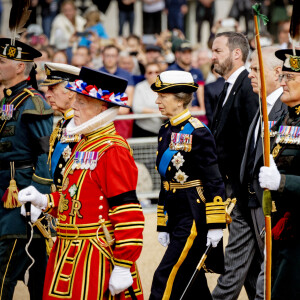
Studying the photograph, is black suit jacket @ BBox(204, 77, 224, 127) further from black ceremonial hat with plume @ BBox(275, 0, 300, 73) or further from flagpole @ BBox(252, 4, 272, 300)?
flagpole @ BBox(252, 4, 272, 300)

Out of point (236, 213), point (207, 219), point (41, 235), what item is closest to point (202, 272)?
point (207, 219)

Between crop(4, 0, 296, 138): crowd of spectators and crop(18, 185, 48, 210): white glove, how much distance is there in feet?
13.1

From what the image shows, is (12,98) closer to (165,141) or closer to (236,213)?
(165,141)

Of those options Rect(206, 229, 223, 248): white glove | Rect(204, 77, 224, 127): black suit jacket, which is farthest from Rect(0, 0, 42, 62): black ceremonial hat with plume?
Rect(204, 77, 224, 127): black suit jacket

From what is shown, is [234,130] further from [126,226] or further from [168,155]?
[126,226]

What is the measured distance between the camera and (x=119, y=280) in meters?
4.93

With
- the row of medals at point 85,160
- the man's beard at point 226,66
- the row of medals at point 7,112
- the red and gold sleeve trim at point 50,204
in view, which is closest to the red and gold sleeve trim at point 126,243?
the row of medals at point 85,160

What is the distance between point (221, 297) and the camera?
7.28 m

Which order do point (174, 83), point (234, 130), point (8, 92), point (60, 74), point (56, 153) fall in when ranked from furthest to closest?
point (234, 130) < point (60, 74) < point (8, 92) < point (56, 153) < point (174, 83)

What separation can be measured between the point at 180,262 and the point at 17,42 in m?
2.51

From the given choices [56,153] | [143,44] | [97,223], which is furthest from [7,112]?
[143,44]

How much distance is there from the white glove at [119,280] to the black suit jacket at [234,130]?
8.68 feet

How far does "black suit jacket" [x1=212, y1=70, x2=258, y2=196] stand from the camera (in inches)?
294

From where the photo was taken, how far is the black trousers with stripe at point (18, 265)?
6969 mm
